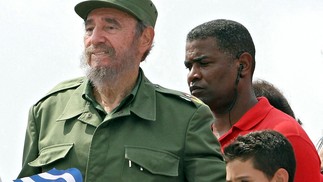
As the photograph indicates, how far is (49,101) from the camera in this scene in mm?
A: 6715

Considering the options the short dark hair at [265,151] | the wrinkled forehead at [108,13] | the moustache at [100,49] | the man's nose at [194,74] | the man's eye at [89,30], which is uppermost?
the wrinkled forehead at [108,13]

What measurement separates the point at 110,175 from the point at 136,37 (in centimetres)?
87

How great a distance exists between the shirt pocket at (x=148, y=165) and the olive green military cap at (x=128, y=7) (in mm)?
829

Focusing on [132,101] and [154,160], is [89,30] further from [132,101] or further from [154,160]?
[154,160]

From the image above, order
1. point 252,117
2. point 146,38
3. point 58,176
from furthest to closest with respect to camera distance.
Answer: point 252,117 → point 146,38 → point 58,176

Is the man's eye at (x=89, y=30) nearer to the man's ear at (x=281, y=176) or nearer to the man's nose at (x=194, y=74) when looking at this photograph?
the man's nose at (x=194, y=74)

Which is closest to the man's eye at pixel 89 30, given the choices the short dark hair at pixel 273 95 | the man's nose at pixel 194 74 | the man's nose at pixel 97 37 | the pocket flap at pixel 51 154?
the man's nose at pixel 97 37

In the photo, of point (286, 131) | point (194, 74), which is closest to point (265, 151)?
point (286, 131)

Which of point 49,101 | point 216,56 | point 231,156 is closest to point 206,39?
point 216,56

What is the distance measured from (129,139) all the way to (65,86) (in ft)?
2.10

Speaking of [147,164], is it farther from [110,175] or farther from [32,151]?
[32,151]

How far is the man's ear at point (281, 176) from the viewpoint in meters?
7.01

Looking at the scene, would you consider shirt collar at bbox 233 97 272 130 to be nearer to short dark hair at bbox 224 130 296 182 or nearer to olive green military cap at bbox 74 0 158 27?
→ short dark hair at bbox 224 130 296 182

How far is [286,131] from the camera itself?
23.9 ft
